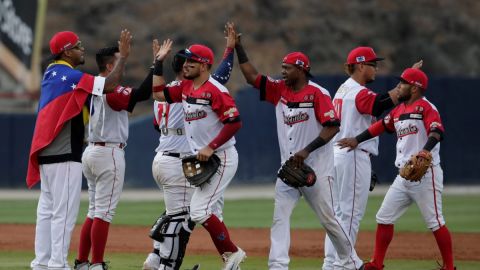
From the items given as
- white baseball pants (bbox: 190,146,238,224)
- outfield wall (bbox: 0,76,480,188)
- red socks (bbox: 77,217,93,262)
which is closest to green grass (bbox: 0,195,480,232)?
outfield wall (bbox: 0,76,480,188)

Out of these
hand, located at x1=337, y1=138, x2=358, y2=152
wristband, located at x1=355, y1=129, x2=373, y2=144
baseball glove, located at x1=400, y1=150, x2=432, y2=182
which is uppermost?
wristband, located at x1=355, y1=129, x2=373, y2=144

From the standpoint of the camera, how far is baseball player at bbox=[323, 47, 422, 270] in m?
9.87

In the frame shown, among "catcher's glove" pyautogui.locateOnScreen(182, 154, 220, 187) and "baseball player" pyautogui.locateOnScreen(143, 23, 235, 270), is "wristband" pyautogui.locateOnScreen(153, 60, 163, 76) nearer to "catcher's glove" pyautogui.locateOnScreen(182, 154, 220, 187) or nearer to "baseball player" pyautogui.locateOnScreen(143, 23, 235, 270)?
"baseball player" pyautogui.locateOnScreen(143, 23, 235, 270)

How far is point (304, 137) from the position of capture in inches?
362

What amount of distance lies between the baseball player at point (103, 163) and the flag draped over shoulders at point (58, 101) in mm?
817

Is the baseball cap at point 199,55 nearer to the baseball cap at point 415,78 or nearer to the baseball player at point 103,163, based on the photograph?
the baseball player at point 103,163

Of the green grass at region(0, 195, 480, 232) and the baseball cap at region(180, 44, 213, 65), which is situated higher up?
the baseball cap at region(180, 44, 213, 65)

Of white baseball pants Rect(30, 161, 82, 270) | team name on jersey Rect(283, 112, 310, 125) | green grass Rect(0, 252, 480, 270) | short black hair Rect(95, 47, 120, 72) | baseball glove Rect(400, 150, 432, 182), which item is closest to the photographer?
white baseball pants Rect(30, 161, 82, 270)

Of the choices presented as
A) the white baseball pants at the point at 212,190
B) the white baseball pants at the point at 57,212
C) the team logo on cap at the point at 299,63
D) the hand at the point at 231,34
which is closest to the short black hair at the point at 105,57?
the hand at the point at 231,34

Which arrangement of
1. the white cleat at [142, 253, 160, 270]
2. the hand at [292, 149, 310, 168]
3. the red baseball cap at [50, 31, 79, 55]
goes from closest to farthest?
the red baseball cap at [50, 31, 79, 55], the hand at [292, 149, 310, 168], the white cleat at [142, 253, 160, 270]

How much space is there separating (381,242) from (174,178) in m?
2.12

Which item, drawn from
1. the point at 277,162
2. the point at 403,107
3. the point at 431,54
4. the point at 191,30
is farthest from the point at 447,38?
the point at 403,107

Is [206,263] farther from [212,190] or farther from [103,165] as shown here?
[212,190]

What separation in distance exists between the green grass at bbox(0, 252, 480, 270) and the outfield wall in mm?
11175
